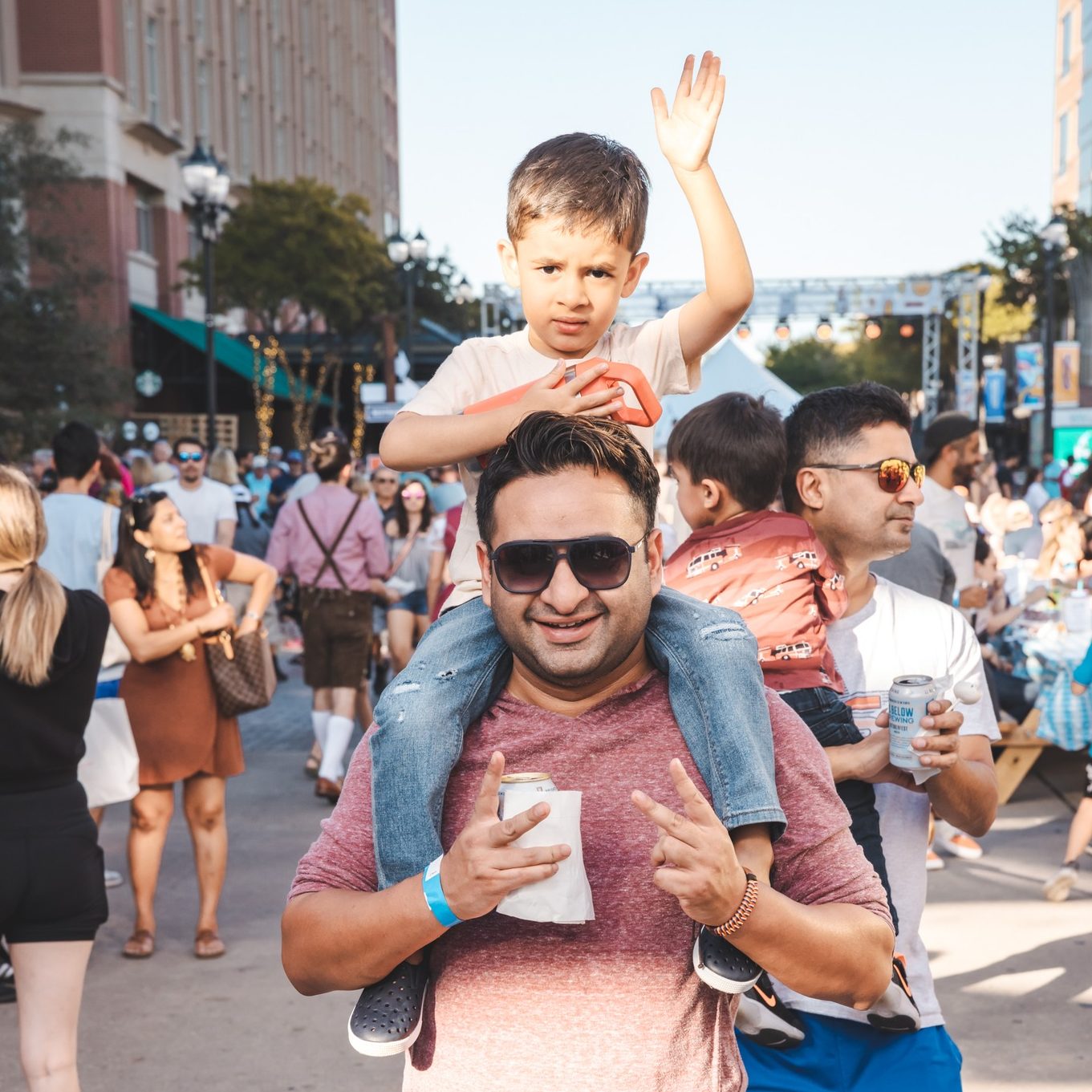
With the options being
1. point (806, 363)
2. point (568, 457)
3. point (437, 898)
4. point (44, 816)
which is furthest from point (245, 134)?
point (806, 363)

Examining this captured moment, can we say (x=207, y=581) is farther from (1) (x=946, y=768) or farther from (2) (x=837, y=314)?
(2) (x=837, y=314)

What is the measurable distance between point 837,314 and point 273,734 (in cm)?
2557

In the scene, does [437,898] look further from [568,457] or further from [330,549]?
[330,549]

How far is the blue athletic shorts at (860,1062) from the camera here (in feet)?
9.72

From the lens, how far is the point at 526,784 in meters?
1.93

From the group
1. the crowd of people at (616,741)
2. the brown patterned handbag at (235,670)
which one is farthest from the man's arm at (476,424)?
the brown patterned handbag at (235,670)

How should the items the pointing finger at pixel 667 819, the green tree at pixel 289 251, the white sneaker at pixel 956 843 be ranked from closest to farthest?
1. the pointing finger at pixel 667 819
2. the white sneaker at pixel 956 843
3. the green tree at pixel 289 251

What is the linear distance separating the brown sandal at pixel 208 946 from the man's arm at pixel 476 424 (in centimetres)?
423

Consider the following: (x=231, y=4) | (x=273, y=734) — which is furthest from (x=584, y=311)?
(x=231, y=4)

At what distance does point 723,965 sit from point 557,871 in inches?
12.9

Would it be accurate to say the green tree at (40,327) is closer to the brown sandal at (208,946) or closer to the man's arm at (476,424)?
the brown sandal at (208,946)

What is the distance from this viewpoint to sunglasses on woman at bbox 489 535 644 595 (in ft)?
7.29

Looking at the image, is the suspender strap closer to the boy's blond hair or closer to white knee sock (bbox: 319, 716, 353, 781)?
white knee sock (bbox: 319, 716, 353, 781)

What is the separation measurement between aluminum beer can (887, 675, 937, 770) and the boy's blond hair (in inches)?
41.3
